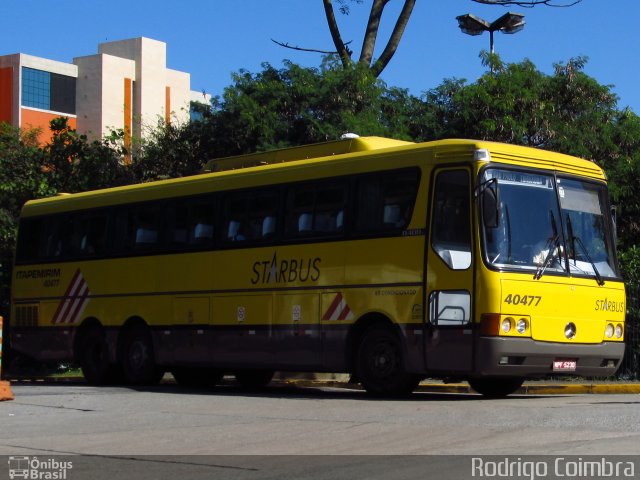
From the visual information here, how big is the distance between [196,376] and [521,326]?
8.15m

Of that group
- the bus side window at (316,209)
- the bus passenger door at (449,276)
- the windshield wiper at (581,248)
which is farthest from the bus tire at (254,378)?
the windshield wiper at (581,248)

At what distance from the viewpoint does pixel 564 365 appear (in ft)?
50.4

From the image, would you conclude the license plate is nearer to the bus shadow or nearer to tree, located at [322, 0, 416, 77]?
the bus shadow

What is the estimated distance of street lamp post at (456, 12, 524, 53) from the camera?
30672mm

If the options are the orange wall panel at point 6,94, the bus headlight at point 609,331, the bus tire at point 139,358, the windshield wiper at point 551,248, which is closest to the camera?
the windshield wiper at point 551,248

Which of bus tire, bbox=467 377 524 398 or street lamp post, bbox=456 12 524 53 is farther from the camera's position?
street lamp post, bbox=456 12 524 53

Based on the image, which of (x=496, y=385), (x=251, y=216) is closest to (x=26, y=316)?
(x=251, y=216)

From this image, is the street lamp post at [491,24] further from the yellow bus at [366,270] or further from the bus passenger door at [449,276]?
the bus passenger door at [449,276]

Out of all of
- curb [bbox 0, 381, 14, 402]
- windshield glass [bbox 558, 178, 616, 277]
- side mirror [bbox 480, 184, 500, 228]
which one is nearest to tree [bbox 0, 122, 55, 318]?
curb [bbox 0, 381, 14, 402]

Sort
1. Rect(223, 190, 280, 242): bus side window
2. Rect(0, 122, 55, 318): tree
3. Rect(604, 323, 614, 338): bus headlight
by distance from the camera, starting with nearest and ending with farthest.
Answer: Rect(604, 323, 614, 338): bus headlight → Rect(223, 190, 280, 242): bus side window → Rect(0, 122, 55, 318): tree

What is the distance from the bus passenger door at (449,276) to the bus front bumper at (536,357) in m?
0.26

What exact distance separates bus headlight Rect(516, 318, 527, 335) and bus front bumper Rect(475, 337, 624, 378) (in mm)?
119

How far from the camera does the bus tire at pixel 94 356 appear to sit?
69.7ft

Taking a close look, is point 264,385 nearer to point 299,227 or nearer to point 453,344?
point 299,227
